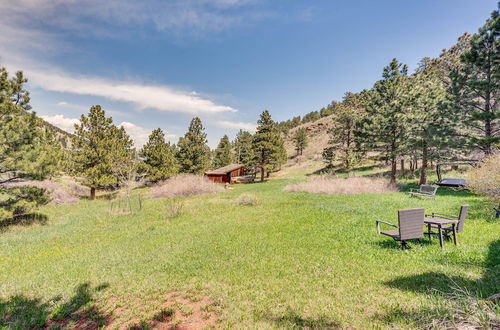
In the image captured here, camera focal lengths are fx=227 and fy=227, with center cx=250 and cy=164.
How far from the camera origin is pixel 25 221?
1595 cm

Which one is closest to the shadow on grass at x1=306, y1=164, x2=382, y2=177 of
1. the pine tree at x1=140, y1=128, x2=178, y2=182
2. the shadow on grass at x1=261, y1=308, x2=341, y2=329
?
the pine tree at x1=140, y1=128, x2=178, y2=182

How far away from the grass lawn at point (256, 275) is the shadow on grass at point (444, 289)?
0.02 m

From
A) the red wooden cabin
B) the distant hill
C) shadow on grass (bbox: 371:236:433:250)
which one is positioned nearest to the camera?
shadow on grass (bbox: 371:236:433:250)

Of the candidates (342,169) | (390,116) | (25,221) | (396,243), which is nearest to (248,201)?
(396,243)

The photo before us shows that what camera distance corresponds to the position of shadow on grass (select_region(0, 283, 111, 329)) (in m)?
4.73

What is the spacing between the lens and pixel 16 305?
18.4ft

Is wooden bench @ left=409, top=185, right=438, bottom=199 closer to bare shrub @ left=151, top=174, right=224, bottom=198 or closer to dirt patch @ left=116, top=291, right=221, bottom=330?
dirt patch @ left=116, top=291, right=221, bottom=330

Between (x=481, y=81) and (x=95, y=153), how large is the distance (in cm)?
3958

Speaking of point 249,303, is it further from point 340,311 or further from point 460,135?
point 460,135

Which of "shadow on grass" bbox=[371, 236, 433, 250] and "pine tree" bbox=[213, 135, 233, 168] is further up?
"pine tree" bbox=[213, 135, 233, 168]

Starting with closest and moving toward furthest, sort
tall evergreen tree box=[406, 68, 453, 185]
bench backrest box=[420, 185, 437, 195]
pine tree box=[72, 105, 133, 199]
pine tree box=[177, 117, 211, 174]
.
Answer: bench backrest box=[420, 185, 437, 195] → tall evergreen tree box=[406, 68, 453, 185] → pine tree box=[72, 105, 133, 199] → pine tree box=[177, 117, 211, 174]

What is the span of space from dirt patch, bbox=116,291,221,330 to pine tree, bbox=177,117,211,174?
38696 mm

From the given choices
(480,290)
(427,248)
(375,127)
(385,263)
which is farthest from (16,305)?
(375,127)

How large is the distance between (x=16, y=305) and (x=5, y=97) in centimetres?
1627
